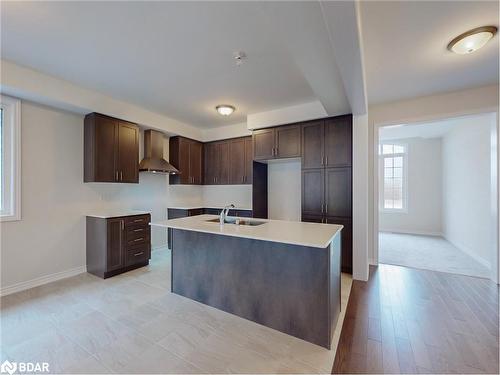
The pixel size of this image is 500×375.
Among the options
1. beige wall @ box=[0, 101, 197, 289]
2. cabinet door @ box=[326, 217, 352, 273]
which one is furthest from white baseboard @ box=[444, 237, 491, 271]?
beige wall @ box=[0, 101, 197, 289]

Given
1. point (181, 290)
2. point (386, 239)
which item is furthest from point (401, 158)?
point (181, 290)

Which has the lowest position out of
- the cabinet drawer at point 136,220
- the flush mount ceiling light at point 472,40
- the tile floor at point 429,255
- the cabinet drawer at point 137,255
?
the tile floor at point 429,255

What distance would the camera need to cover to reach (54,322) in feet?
7.43

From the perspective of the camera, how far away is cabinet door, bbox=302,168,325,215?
3.88 metres

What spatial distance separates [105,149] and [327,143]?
11.8 ft

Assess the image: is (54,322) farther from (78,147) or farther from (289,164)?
(289,164)

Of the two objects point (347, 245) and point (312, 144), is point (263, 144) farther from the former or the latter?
point (347, 245)

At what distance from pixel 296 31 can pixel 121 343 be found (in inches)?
115

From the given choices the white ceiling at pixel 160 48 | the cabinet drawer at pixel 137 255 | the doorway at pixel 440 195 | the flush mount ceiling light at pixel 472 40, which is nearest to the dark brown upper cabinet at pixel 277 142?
the white ceiling at pixel 160 48

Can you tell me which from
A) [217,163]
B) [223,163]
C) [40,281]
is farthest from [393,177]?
[40,281]

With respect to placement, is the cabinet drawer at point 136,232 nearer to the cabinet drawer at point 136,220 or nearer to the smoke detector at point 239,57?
the cabinet drawer at point 136,220

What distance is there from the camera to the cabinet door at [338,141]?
12.0ft

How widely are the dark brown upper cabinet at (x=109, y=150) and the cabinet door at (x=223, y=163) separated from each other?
6.00ft

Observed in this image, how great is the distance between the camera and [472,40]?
7.16ft
